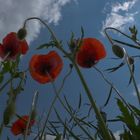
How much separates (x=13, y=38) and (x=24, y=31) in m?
0.75

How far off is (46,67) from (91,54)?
39 cm

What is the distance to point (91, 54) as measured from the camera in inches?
74.1

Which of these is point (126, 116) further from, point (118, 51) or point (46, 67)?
point (46, 67)

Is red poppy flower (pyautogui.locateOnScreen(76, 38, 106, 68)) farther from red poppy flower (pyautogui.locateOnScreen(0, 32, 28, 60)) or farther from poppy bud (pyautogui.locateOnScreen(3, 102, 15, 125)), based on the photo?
red poppy flower (pyautogui.locateOnScreen(0, 32, 28, 60))

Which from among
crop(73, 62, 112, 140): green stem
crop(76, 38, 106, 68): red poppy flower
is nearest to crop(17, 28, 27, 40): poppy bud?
crop(76, 38, 106, 68): red poppy flower

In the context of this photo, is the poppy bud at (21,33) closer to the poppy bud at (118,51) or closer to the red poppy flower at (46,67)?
the red poppy flower at (46,67)

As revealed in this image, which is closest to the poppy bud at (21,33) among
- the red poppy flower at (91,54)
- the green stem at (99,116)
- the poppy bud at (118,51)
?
the red poppy flower at (91,54)

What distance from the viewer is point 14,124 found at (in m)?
2.32

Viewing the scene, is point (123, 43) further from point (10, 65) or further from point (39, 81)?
point (10, 65)

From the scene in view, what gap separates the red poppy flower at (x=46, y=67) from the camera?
189cm

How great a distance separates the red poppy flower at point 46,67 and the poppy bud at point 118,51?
17.2 inches

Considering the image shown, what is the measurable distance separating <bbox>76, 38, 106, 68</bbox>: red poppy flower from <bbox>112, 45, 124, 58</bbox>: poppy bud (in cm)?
25

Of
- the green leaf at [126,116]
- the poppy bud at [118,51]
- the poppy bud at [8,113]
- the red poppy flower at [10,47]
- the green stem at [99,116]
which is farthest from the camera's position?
the red poppy flower at [10,47]

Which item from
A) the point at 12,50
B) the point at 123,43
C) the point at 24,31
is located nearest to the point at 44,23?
the point at 24,31
